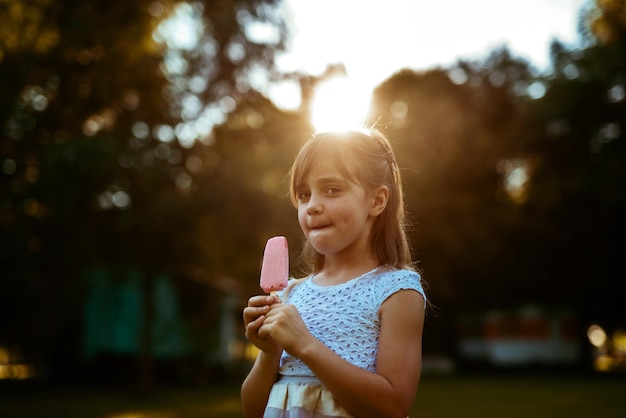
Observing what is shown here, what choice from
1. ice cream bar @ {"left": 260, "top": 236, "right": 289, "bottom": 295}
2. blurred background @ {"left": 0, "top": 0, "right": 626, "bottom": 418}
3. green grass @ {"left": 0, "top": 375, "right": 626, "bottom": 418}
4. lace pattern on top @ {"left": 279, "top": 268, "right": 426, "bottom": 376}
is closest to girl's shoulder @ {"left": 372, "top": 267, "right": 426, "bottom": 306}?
lace pattern on top @ {"left": 279, "top": 268, "right": 426, "bottom": 376}

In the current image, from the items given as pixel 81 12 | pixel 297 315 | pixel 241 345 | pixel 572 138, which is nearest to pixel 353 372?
pixel 297 315

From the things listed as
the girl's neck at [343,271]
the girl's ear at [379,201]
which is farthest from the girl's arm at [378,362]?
the girl's ear at [379,201]

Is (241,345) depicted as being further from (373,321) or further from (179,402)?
(373,321)

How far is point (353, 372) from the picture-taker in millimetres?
2182

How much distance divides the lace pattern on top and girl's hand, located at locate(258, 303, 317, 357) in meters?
0.19

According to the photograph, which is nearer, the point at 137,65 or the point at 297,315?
the point at 297,315

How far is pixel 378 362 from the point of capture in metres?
2.27

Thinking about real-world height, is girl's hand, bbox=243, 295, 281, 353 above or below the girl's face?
below

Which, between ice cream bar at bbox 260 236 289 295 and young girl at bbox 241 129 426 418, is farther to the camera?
ice cream bar at bbox 260 236 289 295

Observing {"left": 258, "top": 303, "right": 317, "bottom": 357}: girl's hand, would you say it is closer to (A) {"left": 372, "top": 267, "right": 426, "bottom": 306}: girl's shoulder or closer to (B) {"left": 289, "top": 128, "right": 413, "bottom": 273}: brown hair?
(A) {"left": 372, "top": 267, "right": 426, "bottom": 306}: girl's shoulder

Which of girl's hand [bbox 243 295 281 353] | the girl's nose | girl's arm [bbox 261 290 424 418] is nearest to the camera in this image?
girl's arm [bbox 261 290 424 418]

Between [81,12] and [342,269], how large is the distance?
1768 centimetres

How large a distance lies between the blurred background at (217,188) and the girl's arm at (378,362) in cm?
597

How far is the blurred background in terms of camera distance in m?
17.6
